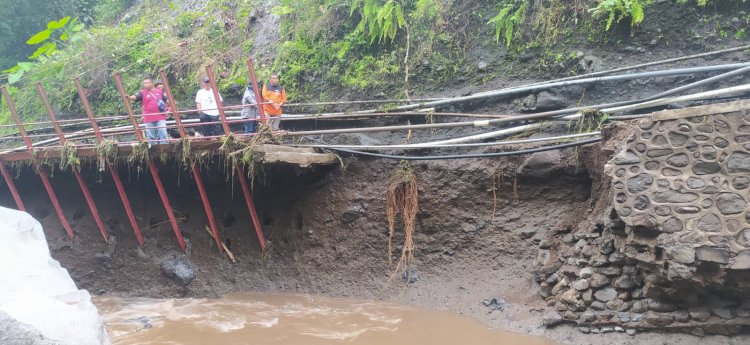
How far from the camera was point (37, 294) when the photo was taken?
464 cm

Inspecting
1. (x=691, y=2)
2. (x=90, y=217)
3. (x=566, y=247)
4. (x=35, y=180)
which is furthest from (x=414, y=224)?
(x=35, y=180)

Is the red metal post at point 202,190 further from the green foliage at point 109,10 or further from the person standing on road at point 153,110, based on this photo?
the green foliage at point 109,10

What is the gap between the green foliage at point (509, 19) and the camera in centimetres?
949

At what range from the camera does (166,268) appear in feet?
33.3

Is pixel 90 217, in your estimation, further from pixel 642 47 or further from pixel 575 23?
pixel 642 47

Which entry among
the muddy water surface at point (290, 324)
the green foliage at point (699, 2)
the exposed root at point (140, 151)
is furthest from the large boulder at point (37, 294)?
the green foliage at point (699, 2)

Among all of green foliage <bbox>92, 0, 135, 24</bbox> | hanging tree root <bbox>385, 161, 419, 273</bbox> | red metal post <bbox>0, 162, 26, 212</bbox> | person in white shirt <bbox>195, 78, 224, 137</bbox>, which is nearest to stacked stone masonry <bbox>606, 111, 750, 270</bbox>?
hanging tree root <bbox>385, 161, 419, 273</bbox>

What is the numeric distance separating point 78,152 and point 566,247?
7.80 m

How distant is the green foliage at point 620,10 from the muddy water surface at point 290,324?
4828 millimetres

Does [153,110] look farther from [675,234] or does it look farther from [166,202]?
[675,234]

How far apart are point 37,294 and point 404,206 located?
523 centimetres

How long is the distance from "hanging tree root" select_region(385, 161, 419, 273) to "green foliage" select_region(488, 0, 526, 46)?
2.78 meters

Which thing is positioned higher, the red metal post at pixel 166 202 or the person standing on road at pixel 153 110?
the person standing on road at pixel 153 110

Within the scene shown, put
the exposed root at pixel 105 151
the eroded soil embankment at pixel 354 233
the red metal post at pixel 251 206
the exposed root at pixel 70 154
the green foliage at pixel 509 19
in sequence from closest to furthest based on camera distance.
Result: the eroded soil embankment at pixel 354 233 → the red metal post at pixel 251 206 → the exposed root at pixel 105 151 → the green foliage at pixel 509 19 → the exposed root at pixel 70 154
